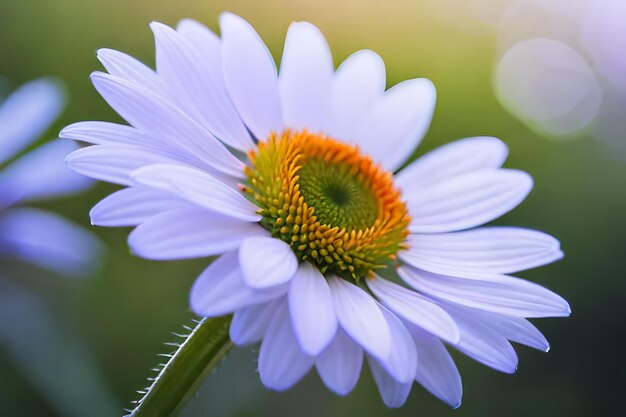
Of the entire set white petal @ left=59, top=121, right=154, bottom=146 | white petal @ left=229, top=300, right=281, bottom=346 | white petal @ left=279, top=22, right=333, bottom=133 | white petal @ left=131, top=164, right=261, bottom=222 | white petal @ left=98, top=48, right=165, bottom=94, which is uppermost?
white petal @ left=279, top=22, right=333, bottom=133

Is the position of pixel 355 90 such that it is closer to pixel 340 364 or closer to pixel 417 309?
pixel 417 309

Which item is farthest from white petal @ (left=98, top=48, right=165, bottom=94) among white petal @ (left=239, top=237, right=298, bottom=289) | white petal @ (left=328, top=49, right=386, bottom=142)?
white petal @ (left=328, top=49, right=386, bottom=142)

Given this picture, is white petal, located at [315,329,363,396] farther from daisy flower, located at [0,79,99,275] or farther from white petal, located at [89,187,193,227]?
daisy flower, located at [0,79,99,275]

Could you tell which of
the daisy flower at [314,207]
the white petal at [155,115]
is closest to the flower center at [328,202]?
the daisy flower at [314,207]

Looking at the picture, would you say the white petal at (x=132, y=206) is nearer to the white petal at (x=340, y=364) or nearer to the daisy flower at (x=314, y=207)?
the daisy flower at (x=314, y=207)

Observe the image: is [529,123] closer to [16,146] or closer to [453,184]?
[453,184]

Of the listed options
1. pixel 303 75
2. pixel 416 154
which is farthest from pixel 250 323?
pixel 416 154
